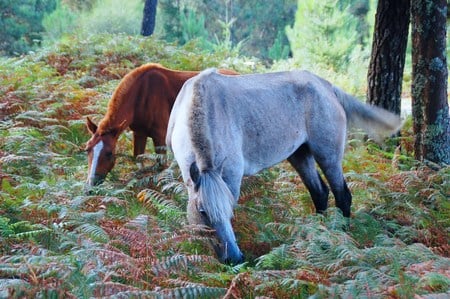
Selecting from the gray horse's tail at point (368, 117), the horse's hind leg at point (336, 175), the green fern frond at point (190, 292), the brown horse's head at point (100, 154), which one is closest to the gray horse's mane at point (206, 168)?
the green fern frond at point (190, 292)

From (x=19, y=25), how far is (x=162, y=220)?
23.9 metres

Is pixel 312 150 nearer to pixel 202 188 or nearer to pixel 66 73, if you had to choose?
pixel 202 188

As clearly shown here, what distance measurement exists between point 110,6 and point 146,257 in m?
26.0

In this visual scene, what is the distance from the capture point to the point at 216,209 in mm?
5078

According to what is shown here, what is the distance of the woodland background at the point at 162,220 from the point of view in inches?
164

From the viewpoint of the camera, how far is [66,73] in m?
14.1

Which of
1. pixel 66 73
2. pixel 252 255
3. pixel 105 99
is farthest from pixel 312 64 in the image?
pixel 252 255

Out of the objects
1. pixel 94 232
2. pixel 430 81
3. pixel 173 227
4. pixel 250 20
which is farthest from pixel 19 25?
pixel 94 232

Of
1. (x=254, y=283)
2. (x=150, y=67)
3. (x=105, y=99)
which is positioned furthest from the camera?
(x=105, y=99)

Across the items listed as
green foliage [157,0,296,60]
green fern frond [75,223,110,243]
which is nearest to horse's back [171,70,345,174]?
green fern frond [75,223,110,243]

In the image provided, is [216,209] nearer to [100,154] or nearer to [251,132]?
[251,132]

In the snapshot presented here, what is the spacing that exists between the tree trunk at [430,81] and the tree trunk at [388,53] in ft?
6.04

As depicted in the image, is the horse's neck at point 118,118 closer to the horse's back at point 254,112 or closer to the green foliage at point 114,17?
the horse's back at point 254,112

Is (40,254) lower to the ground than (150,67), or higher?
lower
